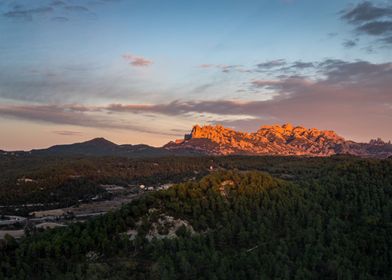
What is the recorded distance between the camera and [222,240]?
86750 millimetres

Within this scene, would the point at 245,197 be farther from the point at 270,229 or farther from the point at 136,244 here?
the point at 136,244

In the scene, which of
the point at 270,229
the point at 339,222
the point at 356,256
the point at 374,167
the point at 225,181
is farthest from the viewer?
the point at 374,167

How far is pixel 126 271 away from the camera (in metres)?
73.1

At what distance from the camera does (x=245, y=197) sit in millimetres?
105000

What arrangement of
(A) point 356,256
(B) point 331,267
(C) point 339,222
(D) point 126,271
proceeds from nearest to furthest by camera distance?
(D) point 126,271
(B) point 331,267
(A) point 356,256
(C) point 339,222

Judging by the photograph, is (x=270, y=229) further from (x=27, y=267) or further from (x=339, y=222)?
(x=27, y=267)

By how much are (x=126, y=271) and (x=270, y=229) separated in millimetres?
30808

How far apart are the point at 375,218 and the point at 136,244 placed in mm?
49686

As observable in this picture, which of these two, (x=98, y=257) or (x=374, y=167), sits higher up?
(x=374, y=167)

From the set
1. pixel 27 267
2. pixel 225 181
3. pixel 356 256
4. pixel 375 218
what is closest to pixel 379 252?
pixel 356 256

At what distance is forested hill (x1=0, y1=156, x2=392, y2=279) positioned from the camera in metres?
76.0

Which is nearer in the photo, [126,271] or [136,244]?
[126,271]

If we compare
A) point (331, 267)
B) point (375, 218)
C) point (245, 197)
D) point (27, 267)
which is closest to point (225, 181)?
point (245, 197)

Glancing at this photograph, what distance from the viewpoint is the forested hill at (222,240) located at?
76.0 metres
